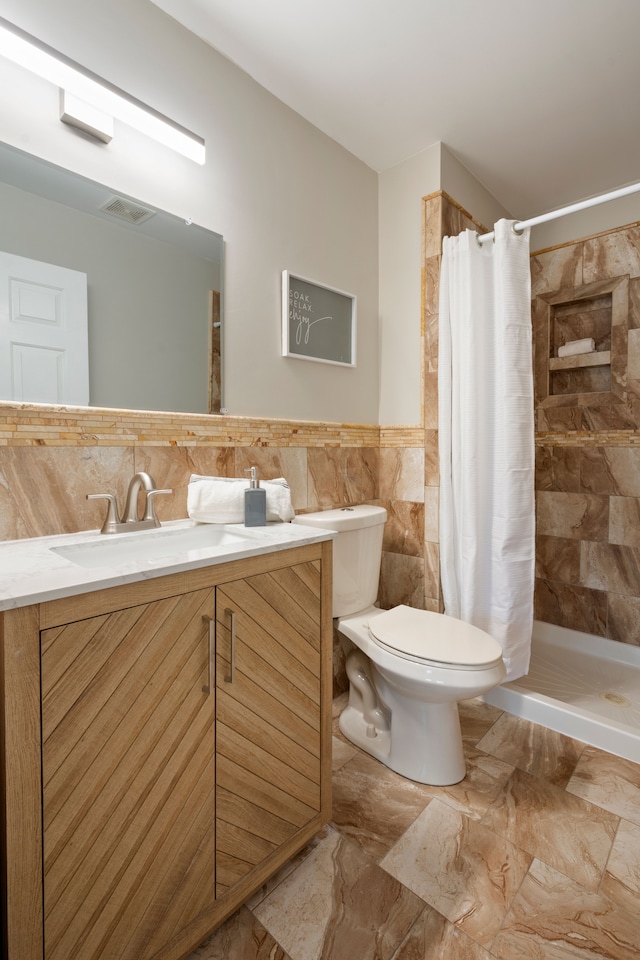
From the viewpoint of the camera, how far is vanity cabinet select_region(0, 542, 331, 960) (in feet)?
2.45

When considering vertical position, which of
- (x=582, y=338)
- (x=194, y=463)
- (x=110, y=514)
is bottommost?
(x=110, y=514)

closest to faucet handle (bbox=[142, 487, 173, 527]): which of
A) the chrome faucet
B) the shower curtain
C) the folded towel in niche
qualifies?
the chrome faucet

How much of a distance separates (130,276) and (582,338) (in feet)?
7.84

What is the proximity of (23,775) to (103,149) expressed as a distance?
5.06 ft

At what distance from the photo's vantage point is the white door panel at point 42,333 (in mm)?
1153

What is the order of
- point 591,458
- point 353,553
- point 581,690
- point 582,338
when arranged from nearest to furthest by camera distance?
point 353,553 < point 581,690 < point 591,458 < point 582,338

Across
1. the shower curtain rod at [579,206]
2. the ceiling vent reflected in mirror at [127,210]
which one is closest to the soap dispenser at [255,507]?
the ceiling vent reflected in mirror at [127,210]

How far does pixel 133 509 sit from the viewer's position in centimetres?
133

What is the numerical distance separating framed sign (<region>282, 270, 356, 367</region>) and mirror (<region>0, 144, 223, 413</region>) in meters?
0.33

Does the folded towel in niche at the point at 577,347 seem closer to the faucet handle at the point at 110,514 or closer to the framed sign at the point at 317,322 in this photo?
the framed sign at the point at 317,322

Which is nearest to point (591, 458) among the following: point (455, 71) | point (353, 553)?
point (353, 553)

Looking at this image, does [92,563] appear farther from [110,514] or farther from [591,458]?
[591,458]

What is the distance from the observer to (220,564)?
3.23 feet

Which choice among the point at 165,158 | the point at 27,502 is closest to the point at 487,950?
the point at 27,502
